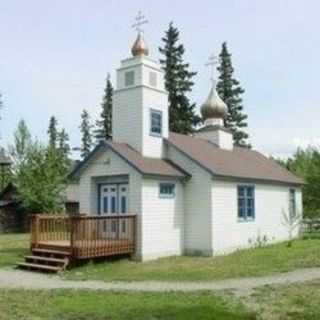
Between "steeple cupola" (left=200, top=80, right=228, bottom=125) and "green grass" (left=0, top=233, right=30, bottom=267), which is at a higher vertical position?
"steeple cupola" (left=200, top=80, right=228, bottom=125)

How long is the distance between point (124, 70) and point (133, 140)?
2.83 meters

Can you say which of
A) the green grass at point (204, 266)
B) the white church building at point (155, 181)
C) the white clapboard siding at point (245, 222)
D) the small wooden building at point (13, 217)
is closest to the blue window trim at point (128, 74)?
the white church building at point (155, 181)

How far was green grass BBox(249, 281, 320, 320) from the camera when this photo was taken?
10477 mm

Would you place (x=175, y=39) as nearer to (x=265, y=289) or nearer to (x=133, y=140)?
(x=133, y=140)

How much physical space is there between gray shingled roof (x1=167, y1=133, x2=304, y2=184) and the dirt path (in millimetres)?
6661

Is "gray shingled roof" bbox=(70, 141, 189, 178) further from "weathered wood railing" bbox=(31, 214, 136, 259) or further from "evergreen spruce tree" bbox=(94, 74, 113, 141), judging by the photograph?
"evergreen spruce tree" bbox=(94, 74, 113, 141)

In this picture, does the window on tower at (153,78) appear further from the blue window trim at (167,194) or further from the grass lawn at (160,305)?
the grass lawn at (160,305)

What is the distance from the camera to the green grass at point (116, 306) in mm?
10188

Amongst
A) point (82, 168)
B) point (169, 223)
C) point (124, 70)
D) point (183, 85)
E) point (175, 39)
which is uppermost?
point (175, 39)

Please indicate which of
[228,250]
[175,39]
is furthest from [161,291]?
[175,39]

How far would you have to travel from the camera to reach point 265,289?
1323 cm

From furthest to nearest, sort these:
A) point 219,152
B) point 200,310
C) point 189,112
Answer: point 189,112, point 219,152, point 200,310

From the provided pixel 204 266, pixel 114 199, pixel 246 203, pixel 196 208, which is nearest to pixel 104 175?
pixel 114 199

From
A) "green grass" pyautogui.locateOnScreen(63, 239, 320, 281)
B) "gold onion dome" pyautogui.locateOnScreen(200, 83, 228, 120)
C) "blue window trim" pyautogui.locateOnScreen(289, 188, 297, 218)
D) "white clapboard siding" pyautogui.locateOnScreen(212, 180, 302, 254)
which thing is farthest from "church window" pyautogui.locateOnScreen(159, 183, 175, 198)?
"blue window trim" pyautogui.locateOnScreen(289, 188, 297, 218)
